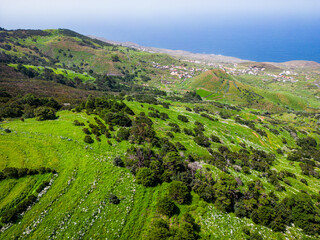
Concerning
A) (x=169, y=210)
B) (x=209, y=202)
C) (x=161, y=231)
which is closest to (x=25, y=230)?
(x=161, y=231)

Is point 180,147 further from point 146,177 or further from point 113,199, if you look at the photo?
point 113,199

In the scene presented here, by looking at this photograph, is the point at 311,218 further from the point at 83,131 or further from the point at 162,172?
the point at 83,131

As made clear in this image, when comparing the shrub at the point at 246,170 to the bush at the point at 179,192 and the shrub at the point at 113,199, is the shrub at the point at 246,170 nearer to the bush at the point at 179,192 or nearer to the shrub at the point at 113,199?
the bush at the point at 179,192

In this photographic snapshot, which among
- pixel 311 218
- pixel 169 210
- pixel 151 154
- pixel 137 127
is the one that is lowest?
pixel 311 218

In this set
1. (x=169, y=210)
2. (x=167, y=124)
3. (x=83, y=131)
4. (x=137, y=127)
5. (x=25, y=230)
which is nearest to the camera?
(x=25, y=230)

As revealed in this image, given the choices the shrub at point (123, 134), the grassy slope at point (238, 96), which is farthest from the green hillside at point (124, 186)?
the grassy slope at point (238, 96)

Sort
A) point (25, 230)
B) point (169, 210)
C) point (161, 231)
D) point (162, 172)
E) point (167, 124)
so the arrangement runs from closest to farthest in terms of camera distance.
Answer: point (25, 230) → point (161, 231) → point (169, 210) → point (162, 172) → point (167, 124)
